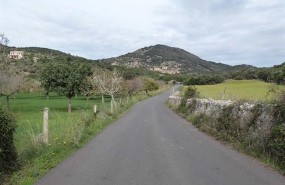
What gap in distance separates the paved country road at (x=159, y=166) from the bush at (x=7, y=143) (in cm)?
100

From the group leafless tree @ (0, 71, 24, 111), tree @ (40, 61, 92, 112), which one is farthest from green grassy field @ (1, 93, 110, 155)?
tree @ (40, 61, 92, 112)

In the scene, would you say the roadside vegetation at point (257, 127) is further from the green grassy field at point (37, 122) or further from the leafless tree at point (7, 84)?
the leafless tree at point (7, 84)

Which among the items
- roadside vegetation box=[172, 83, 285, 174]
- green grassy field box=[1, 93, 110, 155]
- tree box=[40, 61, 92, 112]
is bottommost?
green grassy field box=[1, 93, 110, 155]

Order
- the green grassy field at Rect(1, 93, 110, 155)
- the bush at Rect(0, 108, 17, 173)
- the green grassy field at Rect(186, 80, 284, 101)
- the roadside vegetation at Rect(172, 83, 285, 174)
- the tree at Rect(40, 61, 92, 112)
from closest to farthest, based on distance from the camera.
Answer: the bush at Rect(0, 108, 17, 173) < the roadside vegetation at Rect(172, 83, 285, 174) < the green grassy field at Rect(1, 93, 110, 155) < the green grassy field at Rect(186, 80, 284, 101) < the tree at Rect(40, 61, 92, 112)

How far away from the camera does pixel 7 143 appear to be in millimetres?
8930

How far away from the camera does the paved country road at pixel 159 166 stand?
8.50 m

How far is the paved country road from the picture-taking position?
8500mm

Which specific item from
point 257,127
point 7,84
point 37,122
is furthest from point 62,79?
point 257,127

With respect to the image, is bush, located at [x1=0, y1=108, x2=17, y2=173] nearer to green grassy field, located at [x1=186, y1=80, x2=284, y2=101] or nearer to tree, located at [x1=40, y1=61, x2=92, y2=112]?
green grassy field, located at [x1=186, y1=80, x2=284, y2=101]

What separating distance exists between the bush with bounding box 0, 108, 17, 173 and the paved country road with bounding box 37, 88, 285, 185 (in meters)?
1.00

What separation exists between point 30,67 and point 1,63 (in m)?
55.0

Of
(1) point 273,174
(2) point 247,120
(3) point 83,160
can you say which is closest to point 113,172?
(3) point 83,160

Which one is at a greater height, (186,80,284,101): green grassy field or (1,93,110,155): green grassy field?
(186,80,284,101): green grassy field

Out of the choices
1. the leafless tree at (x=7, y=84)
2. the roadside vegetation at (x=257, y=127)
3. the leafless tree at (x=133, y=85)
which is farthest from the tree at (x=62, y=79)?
the leafless tree at (x=133, y=85)
